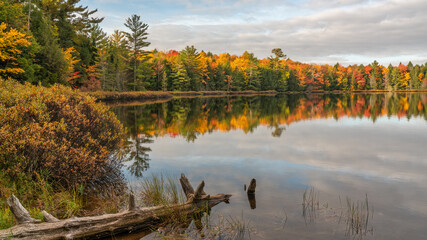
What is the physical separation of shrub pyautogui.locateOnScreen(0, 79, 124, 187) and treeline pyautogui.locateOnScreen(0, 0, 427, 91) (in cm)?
495

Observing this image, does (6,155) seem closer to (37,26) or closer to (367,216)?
(367,216)

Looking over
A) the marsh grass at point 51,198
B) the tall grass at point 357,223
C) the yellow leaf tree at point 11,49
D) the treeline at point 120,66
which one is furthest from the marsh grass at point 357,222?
the yellow leaf tree at point 11,49

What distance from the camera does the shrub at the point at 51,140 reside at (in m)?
6.95

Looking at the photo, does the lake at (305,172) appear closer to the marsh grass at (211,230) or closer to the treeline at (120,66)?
the marsh grass at (211,230)

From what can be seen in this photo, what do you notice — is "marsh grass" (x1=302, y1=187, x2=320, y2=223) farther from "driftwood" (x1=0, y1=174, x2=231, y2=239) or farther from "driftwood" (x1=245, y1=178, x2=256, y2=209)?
"driftwood" (x1=0, y1=174, x2=231, y2=239)

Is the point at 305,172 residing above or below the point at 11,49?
below

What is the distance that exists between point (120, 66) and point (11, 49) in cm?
2866

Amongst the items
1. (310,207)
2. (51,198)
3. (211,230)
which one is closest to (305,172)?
(310,207)

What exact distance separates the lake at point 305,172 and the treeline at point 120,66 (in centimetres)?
748

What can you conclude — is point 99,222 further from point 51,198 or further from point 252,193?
point 252,193

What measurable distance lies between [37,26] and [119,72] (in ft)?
62.6

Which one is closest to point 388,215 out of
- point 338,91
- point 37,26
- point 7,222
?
point 7,222

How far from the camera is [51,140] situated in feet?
23.0

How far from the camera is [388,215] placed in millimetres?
6902
